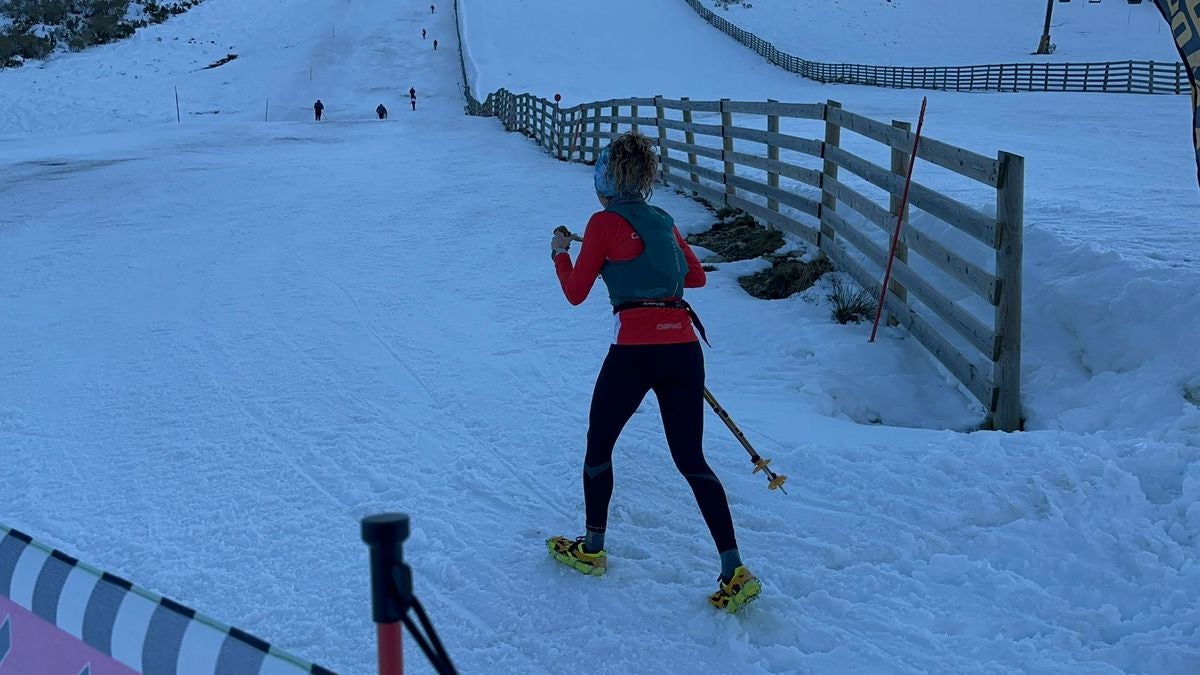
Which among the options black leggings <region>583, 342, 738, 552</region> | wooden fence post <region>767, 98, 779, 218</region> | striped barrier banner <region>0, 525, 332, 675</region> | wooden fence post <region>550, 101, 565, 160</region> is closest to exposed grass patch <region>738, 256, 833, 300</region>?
wooden fence post <region>767, 98, 779, 218</region>

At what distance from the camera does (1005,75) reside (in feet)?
129

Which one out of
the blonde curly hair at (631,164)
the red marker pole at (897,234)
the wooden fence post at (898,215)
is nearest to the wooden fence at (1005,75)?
the wooden fence post at (898,215)

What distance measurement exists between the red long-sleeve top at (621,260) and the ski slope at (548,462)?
3.82 feet

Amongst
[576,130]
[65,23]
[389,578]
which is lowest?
[576,130]

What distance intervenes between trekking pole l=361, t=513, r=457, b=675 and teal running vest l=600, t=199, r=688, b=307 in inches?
84.7

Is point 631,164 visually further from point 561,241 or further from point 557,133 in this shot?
point 557,133

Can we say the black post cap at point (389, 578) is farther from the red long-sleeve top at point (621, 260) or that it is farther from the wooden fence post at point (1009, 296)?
the wooden fence post at point (1009, 296)

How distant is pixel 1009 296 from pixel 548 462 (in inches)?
113

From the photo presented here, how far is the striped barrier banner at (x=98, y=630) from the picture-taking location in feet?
6.67

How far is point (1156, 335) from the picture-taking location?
5691 millimetres

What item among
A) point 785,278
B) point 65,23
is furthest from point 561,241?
point 65,23

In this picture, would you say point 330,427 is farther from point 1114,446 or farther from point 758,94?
point 758,94

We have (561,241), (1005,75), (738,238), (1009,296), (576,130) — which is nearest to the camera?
(561,241)

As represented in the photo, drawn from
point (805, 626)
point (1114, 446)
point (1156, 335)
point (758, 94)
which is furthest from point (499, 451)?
point (758, 94)
